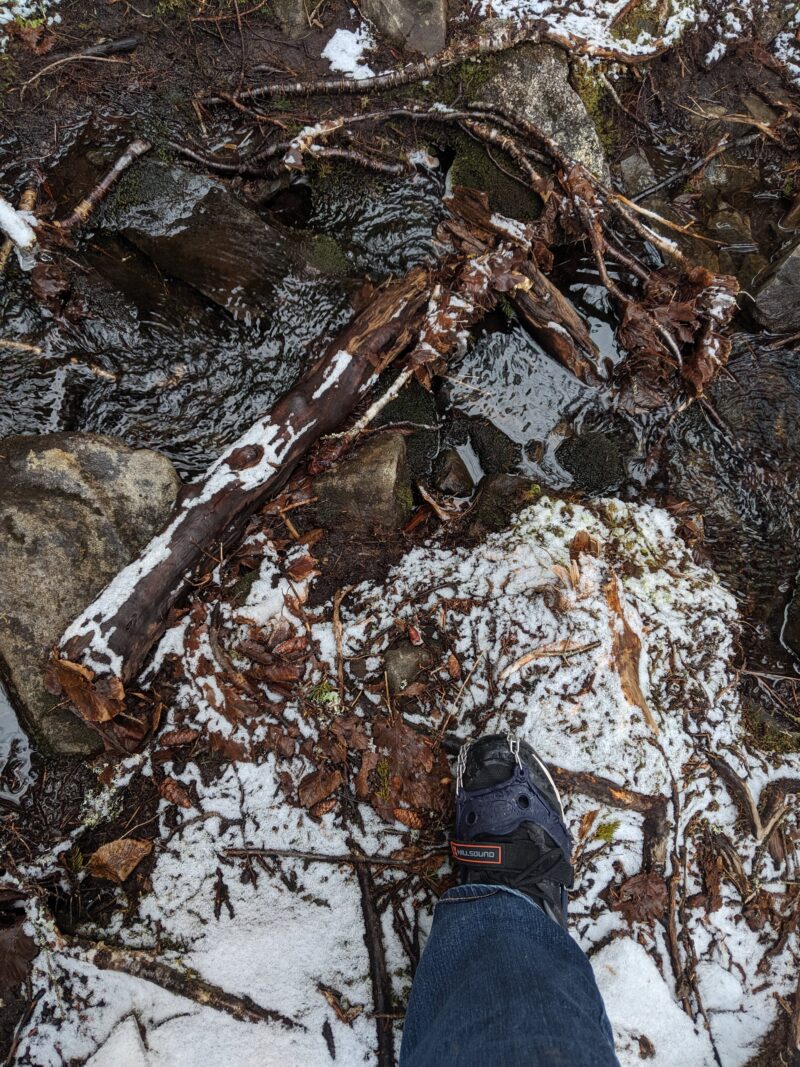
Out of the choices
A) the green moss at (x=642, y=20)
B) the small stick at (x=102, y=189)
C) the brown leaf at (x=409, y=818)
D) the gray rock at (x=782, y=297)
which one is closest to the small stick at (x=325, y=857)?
the brown leaf at (x=409, y=818)

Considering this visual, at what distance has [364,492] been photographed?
3305 millimetres

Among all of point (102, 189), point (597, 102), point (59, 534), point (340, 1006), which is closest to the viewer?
point (340, 1006)

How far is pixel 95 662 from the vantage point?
285cm

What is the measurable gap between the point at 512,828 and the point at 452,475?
1.96m

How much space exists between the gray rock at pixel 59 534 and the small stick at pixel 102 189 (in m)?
1.27

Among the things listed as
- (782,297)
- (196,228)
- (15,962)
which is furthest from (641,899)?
(196,228)

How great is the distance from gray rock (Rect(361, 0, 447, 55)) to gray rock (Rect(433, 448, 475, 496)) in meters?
2.55

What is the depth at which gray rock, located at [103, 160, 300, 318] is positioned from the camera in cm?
347

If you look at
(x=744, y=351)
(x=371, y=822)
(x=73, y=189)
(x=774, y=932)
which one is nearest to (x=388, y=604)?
(x=371, y=822)

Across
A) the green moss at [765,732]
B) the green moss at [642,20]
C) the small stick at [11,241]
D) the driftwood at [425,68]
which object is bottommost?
the green moss at [765,732]

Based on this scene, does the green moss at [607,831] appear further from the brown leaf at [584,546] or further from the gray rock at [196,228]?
the gray rock at [196,228]

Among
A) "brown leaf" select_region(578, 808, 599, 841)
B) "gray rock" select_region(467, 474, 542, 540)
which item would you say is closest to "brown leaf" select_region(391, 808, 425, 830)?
"brown leaf" select_region(578, 808, 599, 841)

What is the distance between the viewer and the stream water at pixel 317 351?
3510 mm

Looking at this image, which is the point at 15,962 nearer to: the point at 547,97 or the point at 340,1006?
the point at 340,1006
